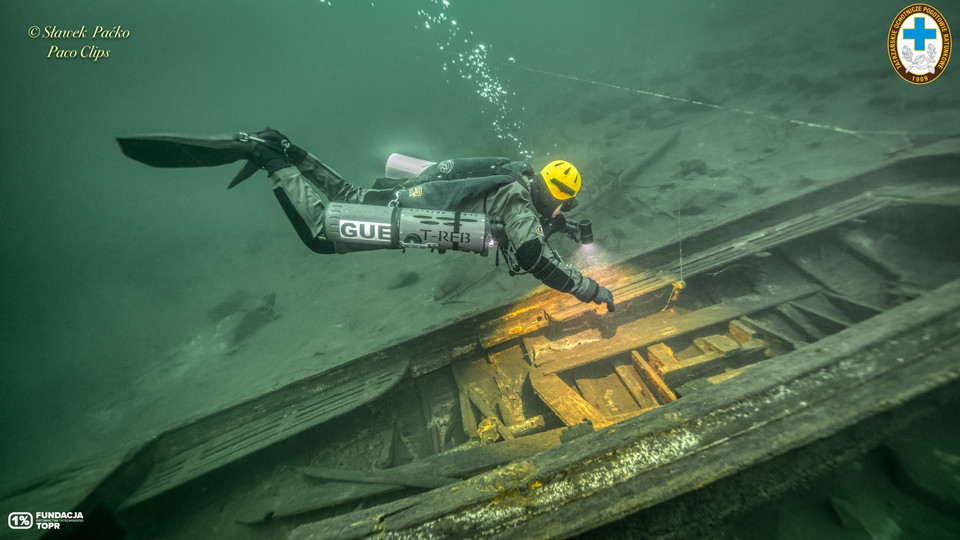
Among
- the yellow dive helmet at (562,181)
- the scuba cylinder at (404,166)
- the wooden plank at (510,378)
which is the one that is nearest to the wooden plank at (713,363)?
the wooden plank at (510,378)

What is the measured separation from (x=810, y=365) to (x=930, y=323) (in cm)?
73

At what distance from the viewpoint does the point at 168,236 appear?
1243 inches

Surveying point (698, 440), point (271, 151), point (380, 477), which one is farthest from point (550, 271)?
point (271, 151)

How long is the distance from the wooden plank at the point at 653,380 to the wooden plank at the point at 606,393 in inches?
8.7

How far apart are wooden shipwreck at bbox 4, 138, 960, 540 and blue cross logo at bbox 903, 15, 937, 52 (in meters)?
3.15

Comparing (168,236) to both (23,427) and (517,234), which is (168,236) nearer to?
(23,427)

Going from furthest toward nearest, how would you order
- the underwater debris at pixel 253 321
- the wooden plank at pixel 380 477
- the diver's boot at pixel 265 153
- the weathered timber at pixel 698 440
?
the underwater debris at pixel 253 321 → the diver's boot at pixel 265 153 → the wooden plank at pixel 380 477 → the weathered timber at pixel 698 440

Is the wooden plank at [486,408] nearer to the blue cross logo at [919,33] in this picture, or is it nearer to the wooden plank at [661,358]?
the wooden plank at [661,358]

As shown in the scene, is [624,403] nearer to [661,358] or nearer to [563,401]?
[661,358]

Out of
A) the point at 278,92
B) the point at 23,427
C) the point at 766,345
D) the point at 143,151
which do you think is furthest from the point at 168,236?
the point at 278,92

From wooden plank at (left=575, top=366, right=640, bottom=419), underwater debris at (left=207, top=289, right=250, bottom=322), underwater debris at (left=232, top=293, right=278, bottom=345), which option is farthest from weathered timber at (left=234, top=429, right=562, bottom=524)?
underwater debris at (left=207, top=289, right=250, bottom=322)

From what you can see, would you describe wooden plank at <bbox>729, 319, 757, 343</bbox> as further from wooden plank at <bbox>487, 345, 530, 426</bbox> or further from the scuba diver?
wooden plank at <bbox>487, 345, 530, 426</bbox>

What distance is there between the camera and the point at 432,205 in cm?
347

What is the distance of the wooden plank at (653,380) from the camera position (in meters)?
2.90
